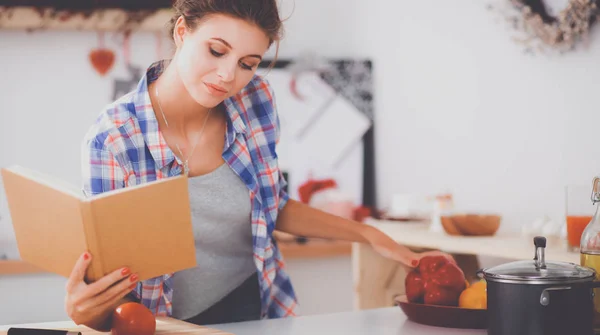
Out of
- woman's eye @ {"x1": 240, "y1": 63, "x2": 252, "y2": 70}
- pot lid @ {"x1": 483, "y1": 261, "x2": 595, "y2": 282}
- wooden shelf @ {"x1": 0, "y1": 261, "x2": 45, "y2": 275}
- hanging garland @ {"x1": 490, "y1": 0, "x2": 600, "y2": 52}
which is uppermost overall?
hanging garland @ {"x1": 490, "y1": 0, "x2": 600, "y2": 52}

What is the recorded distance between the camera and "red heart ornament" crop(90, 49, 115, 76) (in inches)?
133

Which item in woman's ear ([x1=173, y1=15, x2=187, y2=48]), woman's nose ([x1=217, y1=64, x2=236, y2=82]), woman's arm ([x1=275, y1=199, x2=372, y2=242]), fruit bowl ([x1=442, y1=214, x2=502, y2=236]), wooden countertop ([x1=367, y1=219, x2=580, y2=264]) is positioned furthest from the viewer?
fruit bowl ([x1=442, y1=214, x2=502, y2=236])

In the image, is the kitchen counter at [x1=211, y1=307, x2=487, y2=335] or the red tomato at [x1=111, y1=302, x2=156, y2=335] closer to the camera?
the red tomato at [x1=111, y1=302, x2=156, y2=335]

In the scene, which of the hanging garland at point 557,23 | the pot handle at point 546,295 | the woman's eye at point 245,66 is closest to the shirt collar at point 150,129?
the woman's eye at point 245,66

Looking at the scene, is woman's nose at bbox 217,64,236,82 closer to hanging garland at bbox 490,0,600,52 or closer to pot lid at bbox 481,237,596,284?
pot lid at bbox 481,237,596,284

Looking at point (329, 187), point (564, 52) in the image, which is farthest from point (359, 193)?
point (564, 52)

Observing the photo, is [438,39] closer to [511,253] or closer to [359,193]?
[359,193]

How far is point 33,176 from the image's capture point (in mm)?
1252

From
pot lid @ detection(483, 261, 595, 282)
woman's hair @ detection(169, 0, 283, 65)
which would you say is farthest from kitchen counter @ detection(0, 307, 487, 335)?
woman's hair @ detection(169, 0, 283, 65)

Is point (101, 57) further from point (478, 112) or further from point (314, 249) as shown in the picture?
point (478, 112)

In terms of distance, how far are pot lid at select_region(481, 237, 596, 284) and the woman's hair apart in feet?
2.31

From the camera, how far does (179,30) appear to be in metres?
1.67

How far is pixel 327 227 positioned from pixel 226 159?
0.31 m

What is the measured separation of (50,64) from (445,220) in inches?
73.8
